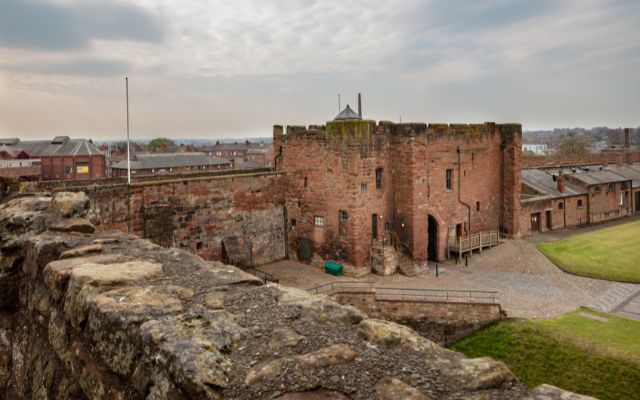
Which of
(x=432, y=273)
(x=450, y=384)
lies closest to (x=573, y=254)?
(x=432, y=273)

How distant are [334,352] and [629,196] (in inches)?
1807

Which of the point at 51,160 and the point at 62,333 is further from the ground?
the point at 51,160

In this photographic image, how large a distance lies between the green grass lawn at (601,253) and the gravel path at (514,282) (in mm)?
929

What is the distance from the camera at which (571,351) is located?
15250mm

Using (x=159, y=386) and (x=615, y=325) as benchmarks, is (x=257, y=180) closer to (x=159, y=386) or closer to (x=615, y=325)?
(x=615, y=325)

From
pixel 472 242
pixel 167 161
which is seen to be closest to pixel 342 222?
pixel 472 242

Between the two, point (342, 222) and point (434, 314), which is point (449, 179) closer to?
point (342, 222)

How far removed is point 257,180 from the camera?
22.4 metres

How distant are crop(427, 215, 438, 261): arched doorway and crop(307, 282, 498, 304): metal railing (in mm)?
5431

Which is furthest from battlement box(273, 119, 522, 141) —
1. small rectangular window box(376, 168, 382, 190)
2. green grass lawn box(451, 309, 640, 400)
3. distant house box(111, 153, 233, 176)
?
distant house box(111, 153, 233, 176)

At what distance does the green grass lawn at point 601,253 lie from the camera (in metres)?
23.1

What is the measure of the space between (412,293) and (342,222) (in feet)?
15.2

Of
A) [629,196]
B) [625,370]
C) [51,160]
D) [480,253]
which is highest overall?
[51,160]

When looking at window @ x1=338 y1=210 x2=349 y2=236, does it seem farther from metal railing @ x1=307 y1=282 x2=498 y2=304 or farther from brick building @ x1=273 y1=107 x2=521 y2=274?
metal railing @ x1=307 y1=282 x2=498 y2=304
